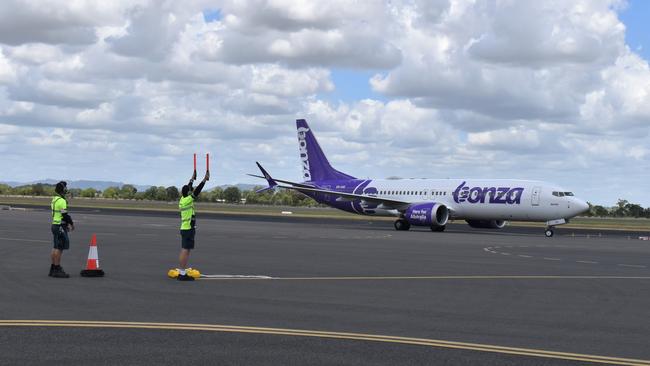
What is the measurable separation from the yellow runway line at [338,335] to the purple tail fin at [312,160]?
50.3 metres

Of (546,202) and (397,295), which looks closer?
(397,295)

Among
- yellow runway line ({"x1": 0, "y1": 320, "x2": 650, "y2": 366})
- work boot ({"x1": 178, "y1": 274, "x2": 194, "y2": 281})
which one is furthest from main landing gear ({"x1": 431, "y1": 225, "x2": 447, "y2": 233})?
yellow runway line ({"x1": 0, "y1": 320, "x2": 650, "y2": 366})

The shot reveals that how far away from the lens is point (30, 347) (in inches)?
384

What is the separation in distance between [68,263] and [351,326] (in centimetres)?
1272

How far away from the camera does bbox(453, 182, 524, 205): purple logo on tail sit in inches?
1925

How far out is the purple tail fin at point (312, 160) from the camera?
62.1 metres

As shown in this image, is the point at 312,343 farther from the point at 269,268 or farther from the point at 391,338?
the point at 269,268

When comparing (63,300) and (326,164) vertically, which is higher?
(326,164)

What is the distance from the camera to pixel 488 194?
5028 cm

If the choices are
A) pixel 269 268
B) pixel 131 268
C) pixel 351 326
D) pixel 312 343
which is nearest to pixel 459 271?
pixel 269 268

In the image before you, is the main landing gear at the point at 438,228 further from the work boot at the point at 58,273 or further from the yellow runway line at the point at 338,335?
the yellow runway line at the point at 338,335

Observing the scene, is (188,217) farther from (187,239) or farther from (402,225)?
(402,225)

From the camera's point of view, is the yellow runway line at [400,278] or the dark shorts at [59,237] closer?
the dark shorts at [59,237]

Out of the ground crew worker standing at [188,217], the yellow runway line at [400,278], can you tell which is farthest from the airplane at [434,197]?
the ground crew worker standing at [188,217]
